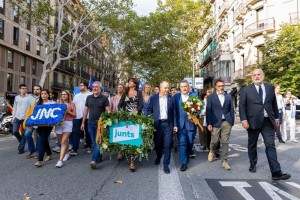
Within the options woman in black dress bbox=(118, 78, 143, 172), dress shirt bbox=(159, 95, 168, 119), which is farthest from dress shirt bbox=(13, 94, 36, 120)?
dress shirt bbox=(159, 95, 168, 119)

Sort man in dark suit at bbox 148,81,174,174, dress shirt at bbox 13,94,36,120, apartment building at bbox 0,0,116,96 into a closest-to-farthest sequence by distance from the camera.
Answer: man in dark suit at bbox 148,81,174,174 → dress shirt at bbox 13,94,36,120 → apartment building at bbox 0,0,116,96

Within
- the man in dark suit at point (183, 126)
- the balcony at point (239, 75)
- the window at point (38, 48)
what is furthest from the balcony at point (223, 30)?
the man in dark suit at point (183, 126)

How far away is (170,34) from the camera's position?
119ft

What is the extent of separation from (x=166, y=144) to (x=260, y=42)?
92.9 feet

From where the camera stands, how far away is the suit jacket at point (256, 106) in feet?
18.2

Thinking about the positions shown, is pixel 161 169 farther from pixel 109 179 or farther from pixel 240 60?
pixel 240 60

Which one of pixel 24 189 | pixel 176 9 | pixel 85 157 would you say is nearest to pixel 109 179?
pixel 24 189

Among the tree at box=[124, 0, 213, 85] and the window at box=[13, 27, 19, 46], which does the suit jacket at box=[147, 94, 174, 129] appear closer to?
the tree at box=[124, 0, 213, 85]

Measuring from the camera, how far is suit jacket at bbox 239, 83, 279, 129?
18.2ft

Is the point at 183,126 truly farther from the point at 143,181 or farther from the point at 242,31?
the point at 242,31

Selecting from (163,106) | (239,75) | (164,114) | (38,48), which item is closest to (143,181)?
(164,114)

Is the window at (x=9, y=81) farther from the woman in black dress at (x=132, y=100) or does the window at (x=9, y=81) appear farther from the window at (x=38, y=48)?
the woman in black dress at (x=132, y=100)

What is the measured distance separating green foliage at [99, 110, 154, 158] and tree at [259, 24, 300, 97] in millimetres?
20463

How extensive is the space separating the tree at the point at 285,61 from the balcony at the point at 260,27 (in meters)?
4.85
